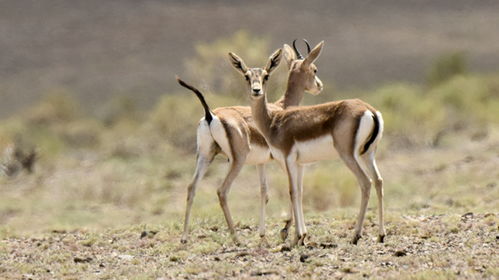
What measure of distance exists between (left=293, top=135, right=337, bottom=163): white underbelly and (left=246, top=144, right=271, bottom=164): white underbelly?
4.77ft

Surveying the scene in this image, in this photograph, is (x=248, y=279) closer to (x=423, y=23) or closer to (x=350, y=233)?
(x=350, y=233)

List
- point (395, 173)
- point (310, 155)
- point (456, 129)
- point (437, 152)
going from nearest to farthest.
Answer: point (310, 155), point (395, 173), point (437, 152), point (456, 129)

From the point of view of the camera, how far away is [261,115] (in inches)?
456

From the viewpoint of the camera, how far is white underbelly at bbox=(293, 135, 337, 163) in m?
10.9

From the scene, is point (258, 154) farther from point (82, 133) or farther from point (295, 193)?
point (82, 133)

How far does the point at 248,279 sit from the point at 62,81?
2776 inches

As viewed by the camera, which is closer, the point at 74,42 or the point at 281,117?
the point at 281,117

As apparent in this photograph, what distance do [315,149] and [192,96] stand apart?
3017 centimetres

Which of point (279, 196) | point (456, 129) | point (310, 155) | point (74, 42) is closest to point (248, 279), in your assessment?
point (310, 155)

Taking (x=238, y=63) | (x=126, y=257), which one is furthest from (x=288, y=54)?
(x=126, y=257)

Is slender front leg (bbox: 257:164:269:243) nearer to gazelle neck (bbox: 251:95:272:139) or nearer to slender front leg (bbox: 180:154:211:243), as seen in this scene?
slender front leg (bbox: 180:154:211:243)

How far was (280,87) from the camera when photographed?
27.6 metres

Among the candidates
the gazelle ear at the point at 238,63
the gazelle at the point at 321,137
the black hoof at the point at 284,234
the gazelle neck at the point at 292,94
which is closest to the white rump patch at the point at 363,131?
the gazelle at the point at 321,137

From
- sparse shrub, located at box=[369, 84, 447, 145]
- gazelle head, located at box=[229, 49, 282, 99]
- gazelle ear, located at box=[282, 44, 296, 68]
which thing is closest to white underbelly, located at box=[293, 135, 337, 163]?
gazelle head, located at box=[229, 49, 282, 99]
